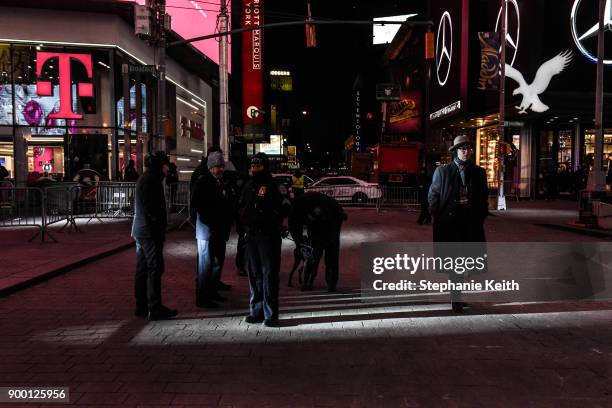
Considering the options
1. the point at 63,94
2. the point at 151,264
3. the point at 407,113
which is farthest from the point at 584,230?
the point at 407,113

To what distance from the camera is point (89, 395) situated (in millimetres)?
4098

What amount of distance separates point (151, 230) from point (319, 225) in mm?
2402

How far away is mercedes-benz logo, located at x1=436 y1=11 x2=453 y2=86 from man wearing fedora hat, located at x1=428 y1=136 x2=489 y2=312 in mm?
34576

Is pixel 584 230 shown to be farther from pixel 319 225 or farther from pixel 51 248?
pixel 51 248

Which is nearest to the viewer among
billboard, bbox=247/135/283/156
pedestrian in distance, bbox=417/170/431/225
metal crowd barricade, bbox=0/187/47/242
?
metal crowd barricade, bbox=0/187/47/242

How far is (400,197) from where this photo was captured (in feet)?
81.5

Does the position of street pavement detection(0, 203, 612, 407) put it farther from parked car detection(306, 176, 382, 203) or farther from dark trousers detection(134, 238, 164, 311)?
parked car detection(306, 176, 382, 203)

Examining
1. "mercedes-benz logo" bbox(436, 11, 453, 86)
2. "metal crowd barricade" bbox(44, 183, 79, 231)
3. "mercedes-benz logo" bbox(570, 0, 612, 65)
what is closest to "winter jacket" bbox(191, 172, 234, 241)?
"metal crowd barricade" bbox(44, 183, 79, 231)

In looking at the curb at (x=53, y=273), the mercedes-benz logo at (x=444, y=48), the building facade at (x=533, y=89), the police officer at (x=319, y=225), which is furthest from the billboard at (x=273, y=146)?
the police officer at (x=319, y=225)

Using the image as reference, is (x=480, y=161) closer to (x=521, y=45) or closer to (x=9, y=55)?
(x=521, y=45)

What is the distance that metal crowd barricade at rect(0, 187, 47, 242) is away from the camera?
42.2 ft

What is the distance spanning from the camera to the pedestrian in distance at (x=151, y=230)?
20.3 ft

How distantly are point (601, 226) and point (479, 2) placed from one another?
23715mm

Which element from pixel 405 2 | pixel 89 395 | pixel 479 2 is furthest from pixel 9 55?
pixel 405 2
